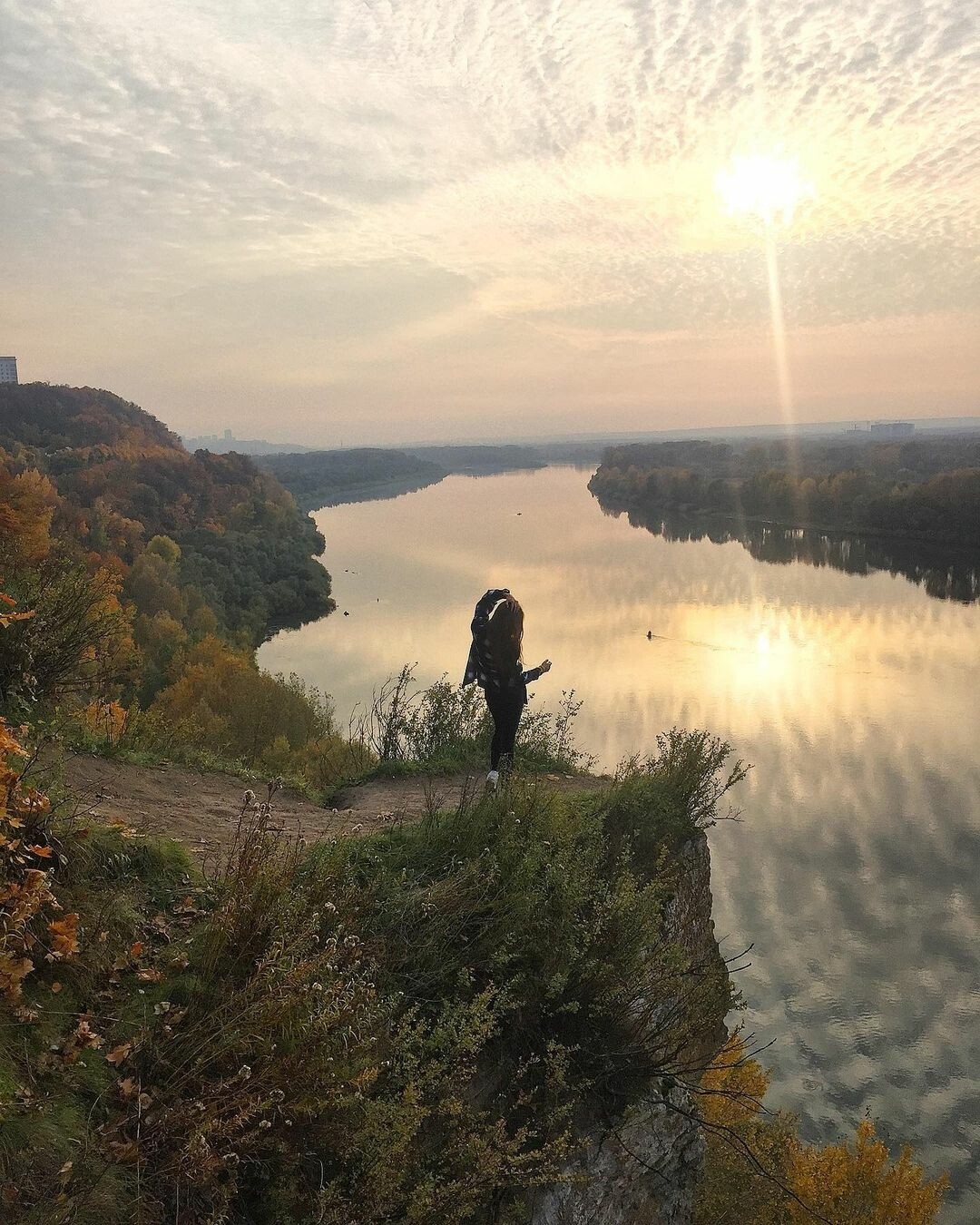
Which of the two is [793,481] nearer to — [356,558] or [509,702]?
[356,558]

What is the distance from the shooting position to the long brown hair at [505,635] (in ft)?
23.0

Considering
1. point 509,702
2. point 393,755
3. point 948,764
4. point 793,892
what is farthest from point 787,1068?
point 948,764

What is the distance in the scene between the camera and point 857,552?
6341 centimetres

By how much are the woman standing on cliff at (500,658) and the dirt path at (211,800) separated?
919 millimetres

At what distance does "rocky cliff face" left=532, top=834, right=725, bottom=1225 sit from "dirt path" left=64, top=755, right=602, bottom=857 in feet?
5.52

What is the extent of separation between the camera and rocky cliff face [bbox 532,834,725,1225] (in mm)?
3453

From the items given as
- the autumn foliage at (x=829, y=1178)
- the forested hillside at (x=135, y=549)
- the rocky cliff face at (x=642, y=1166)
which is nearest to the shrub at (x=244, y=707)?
the forested hillside at (x=135, y=549)

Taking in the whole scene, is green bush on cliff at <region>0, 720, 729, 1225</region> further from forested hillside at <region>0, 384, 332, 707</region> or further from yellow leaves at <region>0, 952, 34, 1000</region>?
forested hillside at <region>0, 384, 332, 707</region>

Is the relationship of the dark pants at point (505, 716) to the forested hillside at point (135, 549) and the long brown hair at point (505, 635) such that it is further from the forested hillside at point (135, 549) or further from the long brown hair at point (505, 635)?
the forested hillside at point (135, 549)

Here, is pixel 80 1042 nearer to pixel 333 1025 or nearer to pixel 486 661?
pixel 333 1025

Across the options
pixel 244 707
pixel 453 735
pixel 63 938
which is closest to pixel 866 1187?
pixel 453 735

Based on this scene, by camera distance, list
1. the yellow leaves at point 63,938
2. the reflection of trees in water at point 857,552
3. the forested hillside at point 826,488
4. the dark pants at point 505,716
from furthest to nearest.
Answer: the forested hillside at point 826,488
the reflection of trees in water at point 857,552
the dark pants at point 505,716
the yellow leaves at point 63,938

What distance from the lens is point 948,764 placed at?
2541 centimetres

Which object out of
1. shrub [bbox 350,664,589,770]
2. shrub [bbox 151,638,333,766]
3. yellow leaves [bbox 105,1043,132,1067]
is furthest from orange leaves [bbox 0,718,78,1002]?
shrub [bbox 151,638,333,766]
